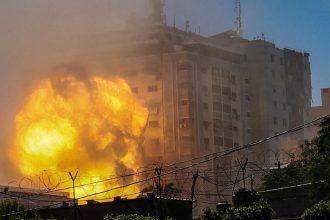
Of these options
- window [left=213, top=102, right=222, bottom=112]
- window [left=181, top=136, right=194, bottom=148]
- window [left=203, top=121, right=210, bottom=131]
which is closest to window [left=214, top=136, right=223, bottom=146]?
window [left=203, top=121, right=210, bottom=131]

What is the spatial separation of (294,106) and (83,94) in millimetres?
61862

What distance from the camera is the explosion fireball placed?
101 m

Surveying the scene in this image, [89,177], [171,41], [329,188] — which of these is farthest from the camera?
[171,41]

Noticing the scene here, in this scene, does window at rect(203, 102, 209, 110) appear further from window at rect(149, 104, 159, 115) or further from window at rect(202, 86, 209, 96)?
window at rect(149, 104, 159, 115)

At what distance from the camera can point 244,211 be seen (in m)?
40.4

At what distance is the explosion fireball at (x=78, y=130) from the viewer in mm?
100812

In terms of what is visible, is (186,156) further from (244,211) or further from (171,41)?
(244,211)

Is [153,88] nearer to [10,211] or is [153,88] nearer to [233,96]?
[233,96]

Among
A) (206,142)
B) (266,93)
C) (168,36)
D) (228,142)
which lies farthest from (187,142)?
(266,93)

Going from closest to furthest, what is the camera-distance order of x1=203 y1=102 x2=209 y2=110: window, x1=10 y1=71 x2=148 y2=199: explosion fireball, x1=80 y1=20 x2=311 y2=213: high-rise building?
x1=10 y1=71 x2=148 y2=199: explosion fireball → x1=80 y1=20 x2=311 y2=213: high-rise building → x1=203 y1=102 x2=209 y2=110: window

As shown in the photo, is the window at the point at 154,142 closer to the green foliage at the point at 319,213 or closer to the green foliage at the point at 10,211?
the green foliage at the point at 10,211

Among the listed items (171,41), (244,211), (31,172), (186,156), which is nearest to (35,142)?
(31,172)

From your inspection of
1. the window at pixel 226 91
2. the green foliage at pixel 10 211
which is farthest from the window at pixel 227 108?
the green foliage at pixel 10 211

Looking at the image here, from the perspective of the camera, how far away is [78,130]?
102562mm
